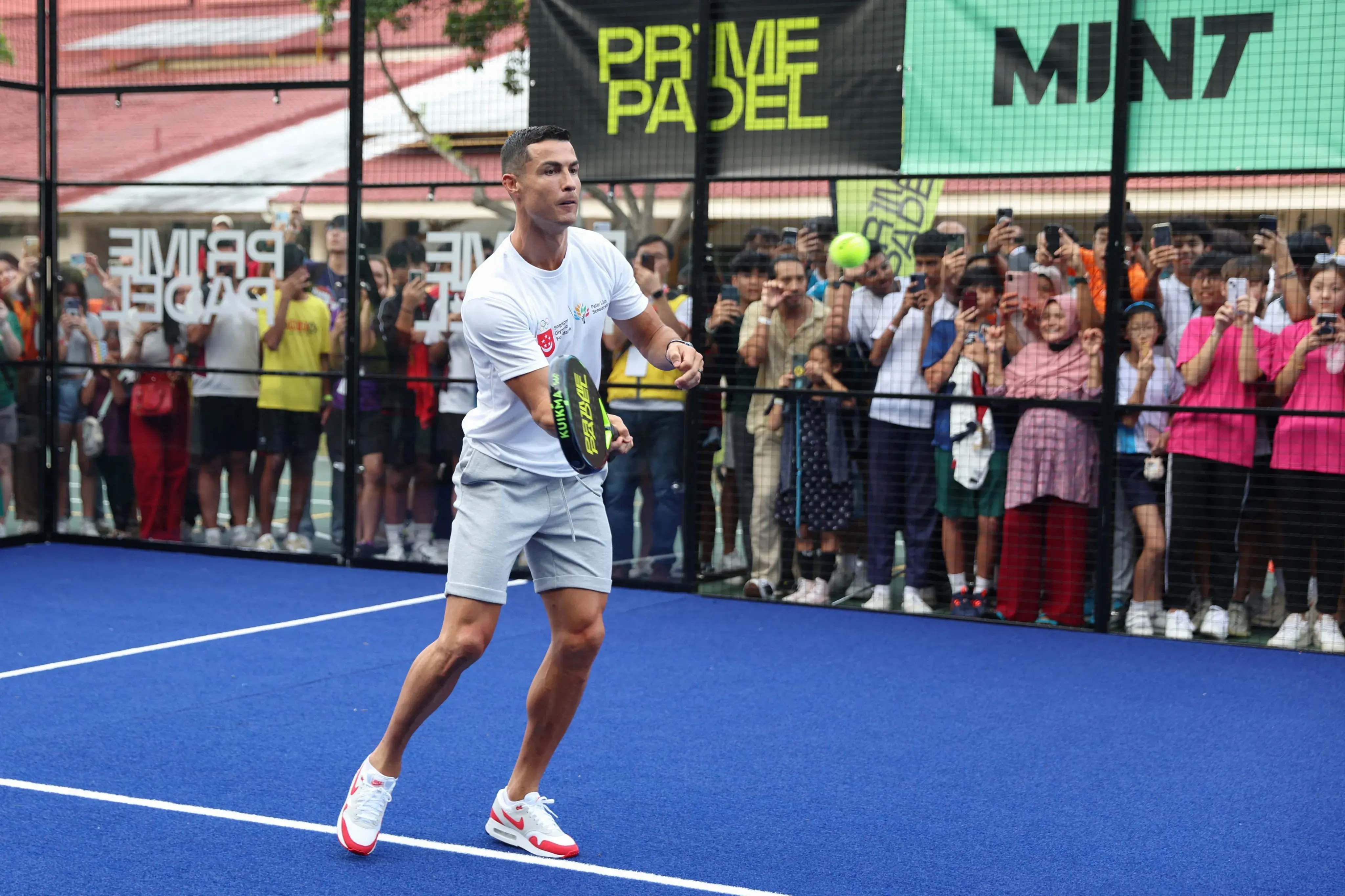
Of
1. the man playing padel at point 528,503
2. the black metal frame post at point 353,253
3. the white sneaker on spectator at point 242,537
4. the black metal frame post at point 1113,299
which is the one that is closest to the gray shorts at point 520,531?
the man playing padel at point 528,503

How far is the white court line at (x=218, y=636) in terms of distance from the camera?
6992mm

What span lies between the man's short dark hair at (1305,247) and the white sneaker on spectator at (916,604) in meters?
A: 2.65

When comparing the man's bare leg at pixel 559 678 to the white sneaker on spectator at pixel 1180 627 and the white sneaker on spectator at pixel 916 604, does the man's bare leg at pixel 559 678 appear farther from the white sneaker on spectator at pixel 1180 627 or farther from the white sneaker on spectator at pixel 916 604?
the white sneaker on spectator at pixel 1180 627

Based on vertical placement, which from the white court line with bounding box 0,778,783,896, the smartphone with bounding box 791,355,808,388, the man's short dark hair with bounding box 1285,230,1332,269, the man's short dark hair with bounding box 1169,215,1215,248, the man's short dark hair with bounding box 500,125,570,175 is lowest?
the white court line with bounding box 0,778,783,896

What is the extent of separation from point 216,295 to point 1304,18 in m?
6.82

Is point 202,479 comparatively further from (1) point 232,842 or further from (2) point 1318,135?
(2) point 1318,135

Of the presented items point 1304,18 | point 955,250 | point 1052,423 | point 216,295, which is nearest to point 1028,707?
point 1052,423

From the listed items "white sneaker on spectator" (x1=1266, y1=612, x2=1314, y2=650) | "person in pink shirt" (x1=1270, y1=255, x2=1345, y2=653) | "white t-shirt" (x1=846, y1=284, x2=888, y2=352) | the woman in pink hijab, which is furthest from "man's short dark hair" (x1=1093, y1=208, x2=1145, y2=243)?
"white sneaker on spectator" (x1=1266, y1=612, x2=1314, y2=650)

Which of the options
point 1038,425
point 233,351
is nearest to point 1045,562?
point 1038,425

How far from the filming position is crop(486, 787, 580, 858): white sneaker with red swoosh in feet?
14.9

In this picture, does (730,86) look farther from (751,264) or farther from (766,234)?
(751,264)

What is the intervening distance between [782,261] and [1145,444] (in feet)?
7.52

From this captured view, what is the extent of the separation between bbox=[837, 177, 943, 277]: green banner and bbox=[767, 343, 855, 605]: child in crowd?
2.14 ft

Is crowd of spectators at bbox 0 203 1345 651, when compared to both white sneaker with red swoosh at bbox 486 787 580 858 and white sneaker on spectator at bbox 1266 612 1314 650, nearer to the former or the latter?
white sneaker on spectator at bbox 1266 612 1314 650
